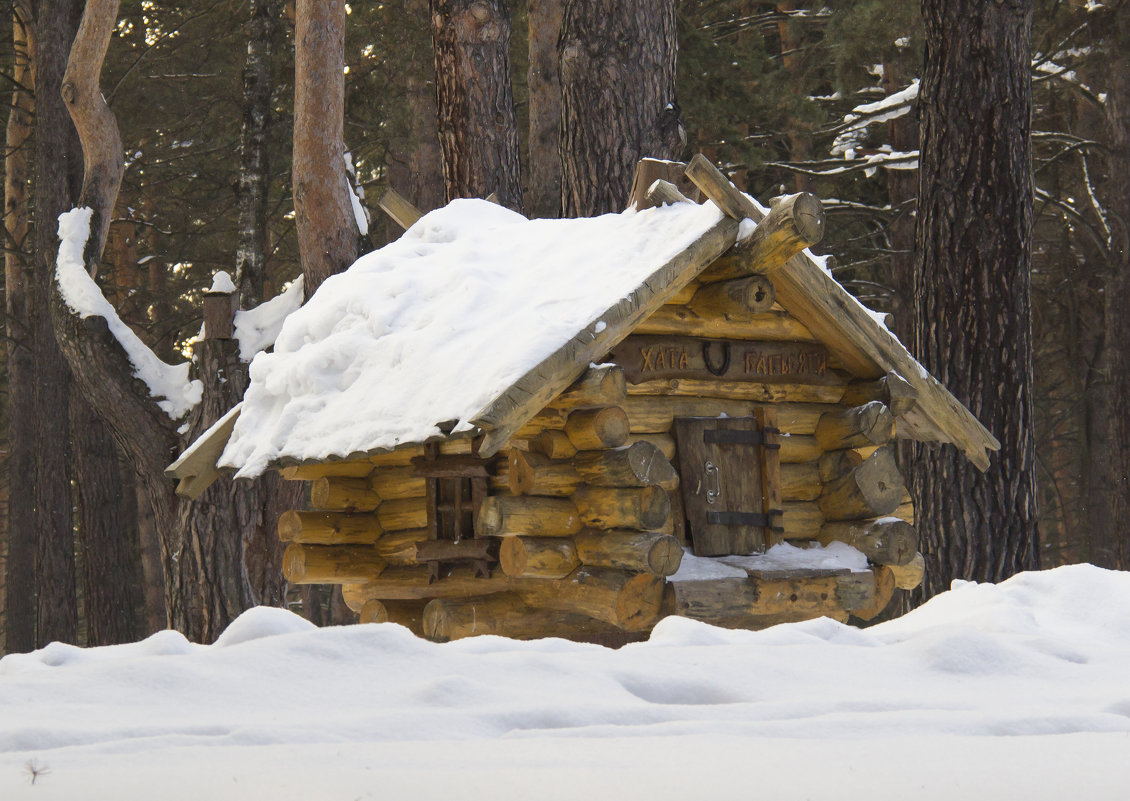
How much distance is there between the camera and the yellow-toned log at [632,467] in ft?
23.0

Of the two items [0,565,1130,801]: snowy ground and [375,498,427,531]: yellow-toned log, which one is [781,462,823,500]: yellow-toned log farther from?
[0,565,1130,801]: snowy ground

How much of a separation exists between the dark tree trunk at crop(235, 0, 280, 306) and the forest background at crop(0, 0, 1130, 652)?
0.19 feet

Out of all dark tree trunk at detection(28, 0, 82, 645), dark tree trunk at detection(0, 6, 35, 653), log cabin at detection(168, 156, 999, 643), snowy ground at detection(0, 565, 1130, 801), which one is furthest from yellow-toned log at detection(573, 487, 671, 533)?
dark tree trunk at detection(0, 6, 35, 653)

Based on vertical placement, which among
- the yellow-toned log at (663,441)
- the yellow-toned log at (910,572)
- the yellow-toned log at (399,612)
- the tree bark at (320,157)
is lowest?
the yellow-toned log at (399,612)

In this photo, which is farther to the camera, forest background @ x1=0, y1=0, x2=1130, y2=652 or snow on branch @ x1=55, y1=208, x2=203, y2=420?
forest background @ x1=0, y1=0, x2=1130, y2=652

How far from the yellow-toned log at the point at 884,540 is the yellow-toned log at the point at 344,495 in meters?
3.25

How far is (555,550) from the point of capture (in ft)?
24.4

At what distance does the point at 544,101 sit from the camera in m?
15.7

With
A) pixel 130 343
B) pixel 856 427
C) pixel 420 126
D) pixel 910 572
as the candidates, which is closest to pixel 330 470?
pixel 856 427

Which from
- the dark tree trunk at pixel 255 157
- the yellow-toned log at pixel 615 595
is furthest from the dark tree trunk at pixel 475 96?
the yellow-toned log at pixel 615 595

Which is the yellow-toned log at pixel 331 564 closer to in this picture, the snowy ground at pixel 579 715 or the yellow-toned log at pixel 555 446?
the yellow-toned log at pixel 555 446

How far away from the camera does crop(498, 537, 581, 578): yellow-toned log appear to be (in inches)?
287

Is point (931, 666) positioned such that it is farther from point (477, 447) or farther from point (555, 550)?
point (477, 447)

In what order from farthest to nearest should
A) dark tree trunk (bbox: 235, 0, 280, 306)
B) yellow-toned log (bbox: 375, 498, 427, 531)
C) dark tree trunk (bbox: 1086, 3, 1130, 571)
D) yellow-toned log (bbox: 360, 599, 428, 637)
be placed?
dark tree trunk (bbox: 1086, 3, 1130, 571), dark tree trunk (bbox: 235, 0, 280, 306), yellow-toned log (bbox: 360, 599, 428, 637), yellow-toned log (bbox: 375, 498, 427, 531)
